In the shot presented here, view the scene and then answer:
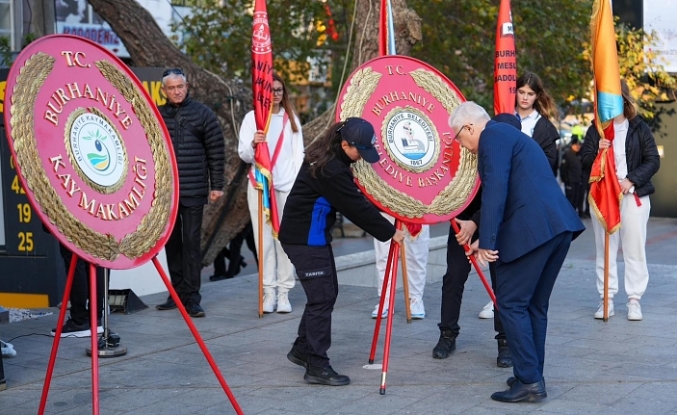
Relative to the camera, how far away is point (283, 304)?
8570mm

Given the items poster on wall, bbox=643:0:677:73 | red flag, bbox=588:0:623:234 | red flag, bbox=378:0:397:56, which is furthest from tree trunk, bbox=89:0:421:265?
poster on wall, bbox=643:0:677:73

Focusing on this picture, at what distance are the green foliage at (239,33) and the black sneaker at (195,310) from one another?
8.84 m

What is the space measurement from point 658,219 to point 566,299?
12.0 metres

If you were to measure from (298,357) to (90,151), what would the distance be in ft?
7.01

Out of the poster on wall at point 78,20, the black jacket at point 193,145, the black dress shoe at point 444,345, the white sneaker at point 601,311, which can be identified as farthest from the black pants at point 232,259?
the poster on wall at point 78,20

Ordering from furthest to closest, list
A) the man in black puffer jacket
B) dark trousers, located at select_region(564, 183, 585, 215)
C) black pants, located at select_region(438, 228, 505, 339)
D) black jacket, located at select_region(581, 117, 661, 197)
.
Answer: dark trousers, located at select_region(564, 183, 585, 215) → the man in black puffer jacket → black jacket, located at select_region(581, 117, 661, 197) → black pants, located at select_region(438, 228, 505, 339)

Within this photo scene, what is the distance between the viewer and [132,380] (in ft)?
20.8

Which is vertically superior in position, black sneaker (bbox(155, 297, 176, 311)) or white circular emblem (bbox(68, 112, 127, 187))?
white circular emblem (bbox(68, 112, 127, 187))

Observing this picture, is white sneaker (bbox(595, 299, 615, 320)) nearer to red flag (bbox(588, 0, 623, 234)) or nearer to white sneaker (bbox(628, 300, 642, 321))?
white sneaker (bbox(628, 300, 642, 321))

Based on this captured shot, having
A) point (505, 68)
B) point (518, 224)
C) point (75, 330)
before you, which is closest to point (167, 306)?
point (75, 330)

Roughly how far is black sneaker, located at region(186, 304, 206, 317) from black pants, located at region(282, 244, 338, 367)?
2.45 metres

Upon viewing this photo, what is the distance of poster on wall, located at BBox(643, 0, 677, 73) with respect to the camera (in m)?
18.3

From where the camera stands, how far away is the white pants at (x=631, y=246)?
7992 mm

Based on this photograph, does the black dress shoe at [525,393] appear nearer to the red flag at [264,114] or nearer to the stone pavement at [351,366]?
the stone pavement at [351,366]
